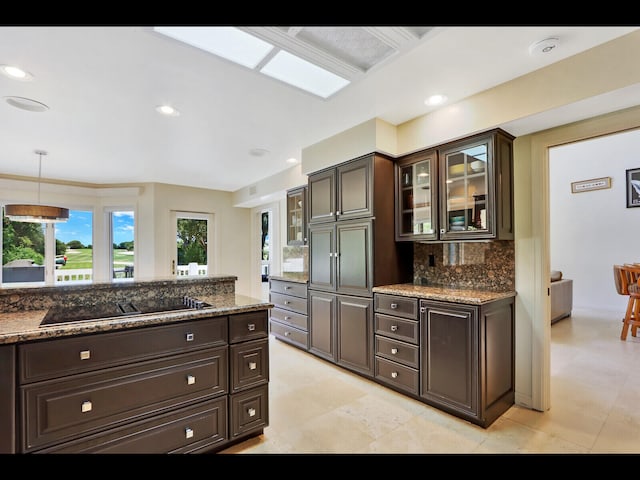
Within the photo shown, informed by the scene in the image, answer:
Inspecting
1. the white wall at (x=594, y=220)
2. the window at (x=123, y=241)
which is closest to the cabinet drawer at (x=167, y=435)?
the window at (x=123, y=241)

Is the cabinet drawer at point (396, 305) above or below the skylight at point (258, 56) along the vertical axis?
below

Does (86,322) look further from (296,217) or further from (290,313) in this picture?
(296,217)

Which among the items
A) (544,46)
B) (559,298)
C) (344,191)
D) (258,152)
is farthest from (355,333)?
(559,298)

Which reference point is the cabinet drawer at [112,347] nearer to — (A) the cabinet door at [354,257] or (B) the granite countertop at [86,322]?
(B) the granite countertop at [86,322]

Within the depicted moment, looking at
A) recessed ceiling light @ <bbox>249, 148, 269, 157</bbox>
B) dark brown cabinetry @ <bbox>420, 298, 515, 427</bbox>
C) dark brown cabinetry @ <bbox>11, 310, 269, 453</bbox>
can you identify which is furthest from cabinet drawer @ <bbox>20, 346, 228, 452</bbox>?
recessed ceiling light @ <bbox>249, 148, 269, 157</bbox>

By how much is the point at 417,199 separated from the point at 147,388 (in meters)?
2.56

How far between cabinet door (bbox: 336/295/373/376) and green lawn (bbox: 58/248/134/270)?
14.2ft

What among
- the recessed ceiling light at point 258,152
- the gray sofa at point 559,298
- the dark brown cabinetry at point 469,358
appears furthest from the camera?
the gray sofa at point 559,298

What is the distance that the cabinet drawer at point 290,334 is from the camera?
3.76 m

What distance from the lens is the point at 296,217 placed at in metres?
4.54

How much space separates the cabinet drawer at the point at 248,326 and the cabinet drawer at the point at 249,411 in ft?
1.15

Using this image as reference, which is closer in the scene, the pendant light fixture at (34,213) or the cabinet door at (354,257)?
the cabinet door at (354,257)
